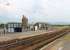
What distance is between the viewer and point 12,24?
262 ft

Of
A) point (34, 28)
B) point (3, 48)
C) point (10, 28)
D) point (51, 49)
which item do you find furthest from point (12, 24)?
point (3, 48)

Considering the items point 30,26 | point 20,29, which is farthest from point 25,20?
point 20,29

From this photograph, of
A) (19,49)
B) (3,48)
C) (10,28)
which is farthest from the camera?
(10,28)

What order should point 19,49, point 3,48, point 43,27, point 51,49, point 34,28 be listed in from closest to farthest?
point 3,48, point 19,49, point 51,49, point 34,28, point 43,27

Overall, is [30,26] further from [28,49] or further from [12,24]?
[28,49]

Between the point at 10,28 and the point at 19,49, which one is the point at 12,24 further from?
the point at 19,49

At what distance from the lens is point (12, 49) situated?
63.2 feet

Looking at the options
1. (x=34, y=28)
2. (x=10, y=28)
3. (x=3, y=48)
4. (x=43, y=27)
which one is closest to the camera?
(x=3, y=48)

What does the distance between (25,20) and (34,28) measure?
18.2ft

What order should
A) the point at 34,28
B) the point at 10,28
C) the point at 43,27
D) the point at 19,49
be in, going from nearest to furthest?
the point at 19,49 → the point at 10,28 → the point at 34,28 → the point at 43,27

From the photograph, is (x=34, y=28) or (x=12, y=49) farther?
(x=34, y=28)

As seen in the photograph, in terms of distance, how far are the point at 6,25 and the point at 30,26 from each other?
26.1 metres

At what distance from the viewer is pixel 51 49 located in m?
24.4

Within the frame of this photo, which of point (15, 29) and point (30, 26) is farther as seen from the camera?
point (30, 26)
